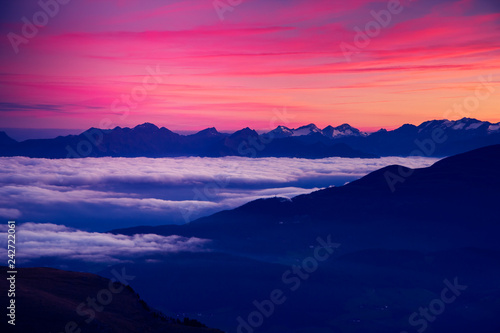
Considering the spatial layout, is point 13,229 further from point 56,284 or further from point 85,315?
point 56,284

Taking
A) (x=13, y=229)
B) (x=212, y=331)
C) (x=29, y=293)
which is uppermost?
(x=13, y=229)

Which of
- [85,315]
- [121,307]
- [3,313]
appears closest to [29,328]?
[3,313]

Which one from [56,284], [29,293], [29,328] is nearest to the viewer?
[29,328]

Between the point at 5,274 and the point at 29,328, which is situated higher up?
the point at 5,274

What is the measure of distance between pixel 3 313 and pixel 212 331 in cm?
2538

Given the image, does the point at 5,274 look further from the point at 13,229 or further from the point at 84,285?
the point at 13,229

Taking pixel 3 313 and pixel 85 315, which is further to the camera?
pixel 85 315

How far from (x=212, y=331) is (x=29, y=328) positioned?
74.9 ft

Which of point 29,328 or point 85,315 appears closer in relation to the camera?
point 29,328

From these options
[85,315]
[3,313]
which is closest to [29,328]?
[3,313]

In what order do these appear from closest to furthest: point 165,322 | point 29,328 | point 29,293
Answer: point 29,328
point 29,293
point 165,322

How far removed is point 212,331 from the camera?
70812mm

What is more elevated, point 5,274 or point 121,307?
point 5,274

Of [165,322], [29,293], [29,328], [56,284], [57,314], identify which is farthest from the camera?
[56,284]
